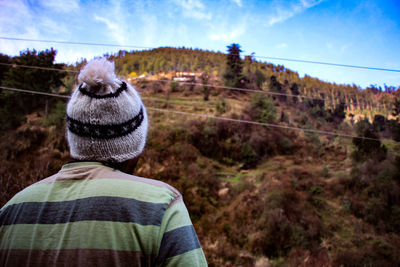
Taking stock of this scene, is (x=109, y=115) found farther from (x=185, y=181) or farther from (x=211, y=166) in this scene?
(x=211, y=166)

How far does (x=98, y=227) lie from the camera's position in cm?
65

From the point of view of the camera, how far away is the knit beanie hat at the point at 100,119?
814mm

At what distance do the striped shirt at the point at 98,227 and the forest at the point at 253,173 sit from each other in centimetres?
211

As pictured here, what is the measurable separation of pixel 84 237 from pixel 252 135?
15.6m

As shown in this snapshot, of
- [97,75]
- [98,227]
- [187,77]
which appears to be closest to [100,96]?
[97,75]

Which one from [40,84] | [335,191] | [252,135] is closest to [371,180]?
[335,191]

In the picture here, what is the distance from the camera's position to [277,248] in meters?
7.34

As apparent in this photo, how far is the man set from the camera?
0.64 metres

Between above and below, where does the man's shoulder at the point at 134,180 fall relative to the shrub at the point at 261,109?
below

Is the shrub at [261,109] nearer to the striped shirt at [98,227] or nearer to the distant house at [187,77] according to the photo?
the distant house at [187,77]

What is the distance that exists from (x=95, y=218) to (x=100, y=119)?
0.37 meters

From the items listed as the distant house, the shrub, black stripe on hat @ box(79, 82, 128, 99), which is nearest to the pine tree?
the distant house

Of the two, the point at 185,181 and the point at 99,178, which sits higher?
the point at 99,178

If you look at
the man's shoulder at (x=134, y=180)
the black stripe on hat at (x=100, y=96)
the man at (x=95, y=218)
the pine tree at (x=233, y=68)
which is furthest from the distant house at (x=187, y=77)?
the man's shoulder at (x=134, y=180)
